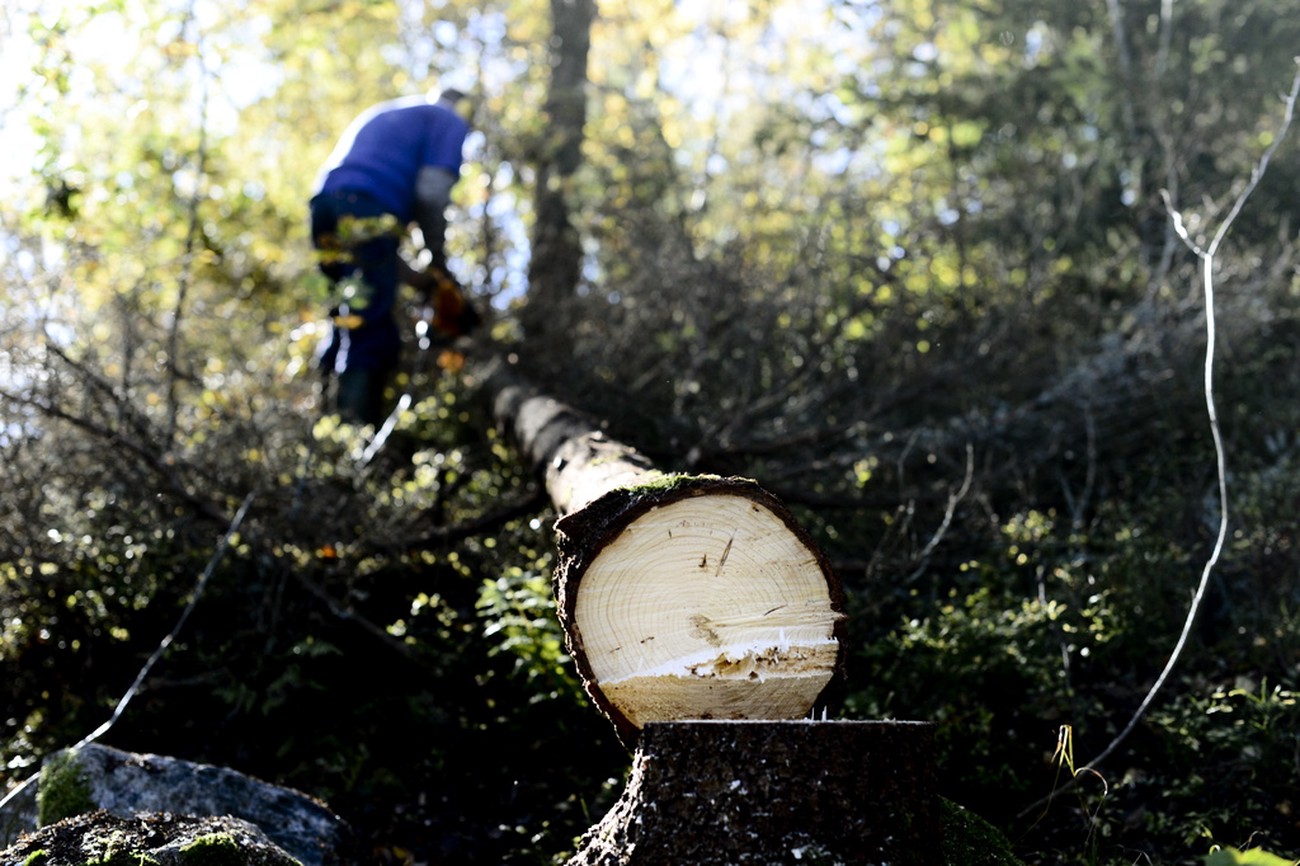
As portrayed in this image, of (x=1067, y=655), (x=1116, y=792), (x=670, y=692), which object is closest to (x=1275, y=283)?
(x=1067, y=655)

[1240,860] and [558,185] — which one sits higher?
[558,185]

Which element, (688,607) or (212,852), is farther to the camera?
(688,607)

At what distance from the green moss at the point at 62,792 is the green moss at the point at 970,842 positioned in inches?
89.3

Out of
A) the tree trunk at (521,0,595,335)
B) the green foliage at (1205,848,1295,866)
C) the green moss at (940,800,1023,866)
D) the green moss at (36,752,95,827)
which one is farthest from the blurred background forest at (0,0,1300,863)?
the green foliage at (1205,848,1295,866)

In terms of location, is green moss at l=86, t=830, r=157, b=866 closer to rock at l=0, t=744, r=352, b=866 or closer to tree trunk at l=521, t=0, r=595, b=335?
rock at l=0, t=744, r=352, b=866

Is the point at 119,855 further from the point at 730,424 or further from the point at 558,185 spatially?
the point at 558,185

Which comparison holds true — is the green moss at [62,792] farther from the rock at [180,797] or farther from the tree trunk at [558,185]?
the tree trunk at [558,185]

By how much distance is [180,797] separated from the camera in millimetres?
3330

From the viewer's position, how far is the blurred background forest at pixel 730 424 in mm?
4070

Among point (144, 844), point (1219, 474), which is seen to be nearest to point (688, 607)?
point (144, 844)

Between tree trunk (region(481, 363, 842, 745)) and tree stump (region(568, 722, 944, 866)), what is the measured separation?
40 centimetres

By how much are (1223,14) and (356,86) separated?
8012 millimetres

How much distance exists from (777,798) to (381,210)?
16.2ft

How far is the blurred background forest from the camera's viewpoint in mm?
4070
